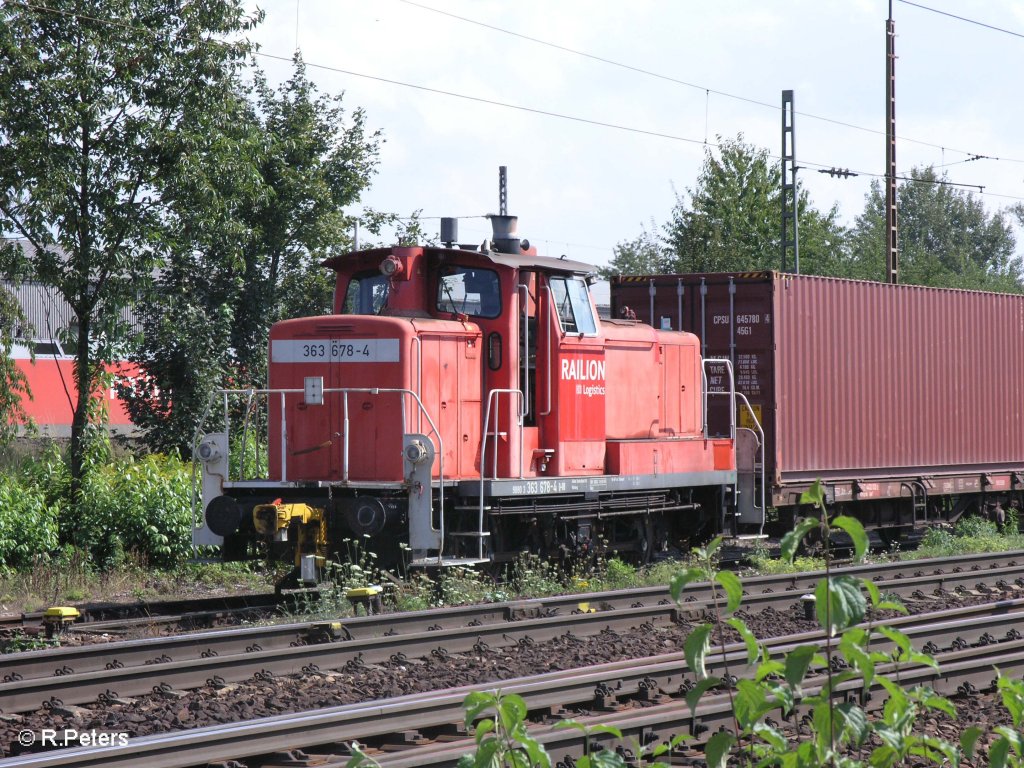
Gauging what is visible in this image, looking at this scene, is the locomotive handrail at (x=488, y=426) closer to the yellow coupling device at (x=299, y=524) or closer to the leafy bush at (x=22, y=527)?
the yellow coupling device at (x=299, y=524)

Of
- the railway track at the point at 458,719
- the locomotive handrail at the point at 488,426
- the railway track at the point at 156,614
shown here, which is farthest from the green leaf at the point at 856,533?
the railway track at the point at 156,614

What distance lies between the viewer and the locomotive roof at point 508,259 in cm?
1141

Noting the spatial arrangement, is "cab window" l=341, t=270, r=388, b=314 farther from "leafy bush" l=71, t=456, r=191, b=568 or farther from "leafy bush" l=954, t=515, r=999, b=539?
"leafy bush" l=954, t=515, r=999, b=539

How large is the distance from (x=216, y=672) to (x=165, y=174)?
27.1 ft

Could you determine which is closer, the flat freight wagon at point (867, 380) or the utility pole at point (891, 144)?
the flat freight wagon at point (867, 380)

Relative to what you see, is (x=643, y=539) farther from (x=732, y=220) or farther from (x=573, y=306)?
(x=732, y=220)

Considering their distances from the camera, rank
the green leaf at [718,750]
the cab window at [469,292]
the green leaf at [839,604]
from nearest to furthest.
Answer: the green leaf at [839,604] < the green leaf at [718,750] < the cab window at [469,292]

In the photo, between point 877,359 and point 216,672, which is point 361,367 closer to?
point 216,672

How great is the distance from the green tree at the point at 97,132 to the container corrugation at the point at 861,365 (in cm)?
607

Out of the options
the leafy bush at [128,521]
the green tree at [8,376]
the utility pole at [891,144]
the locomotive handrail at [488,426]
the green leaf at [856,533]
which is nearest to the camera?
the green leaf at [856,533]

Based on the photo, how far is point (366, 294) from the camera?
11781 millimetres

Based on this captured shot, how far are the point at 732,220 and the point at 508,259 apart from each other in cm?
2084

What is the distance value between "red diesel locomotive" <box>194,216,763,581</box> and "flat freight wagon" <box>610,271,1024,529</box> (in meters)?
2.15

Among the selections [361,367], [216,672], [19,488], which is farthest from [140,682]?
[19,488]
